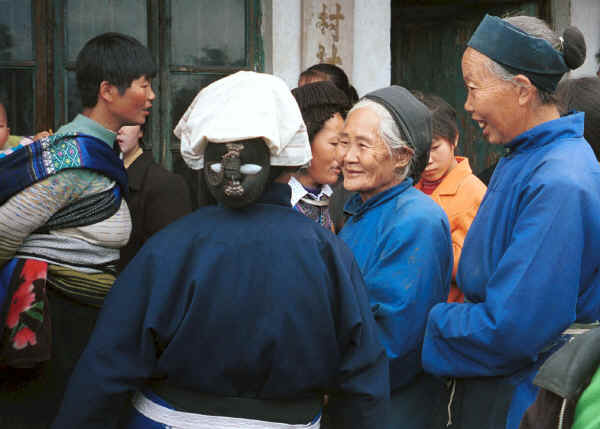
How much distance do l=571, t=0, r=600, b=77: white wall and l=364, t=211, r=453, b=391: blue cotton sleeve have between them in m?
4.09

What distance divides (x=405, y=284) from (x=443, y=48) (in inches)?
175

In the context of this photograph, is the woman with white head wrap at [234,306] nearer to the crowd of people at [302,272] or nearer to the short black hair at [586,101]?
the crowd of people at [302,272]

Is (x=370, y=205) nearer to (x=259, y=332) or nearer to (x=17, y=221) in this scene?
(x=259, y=332)

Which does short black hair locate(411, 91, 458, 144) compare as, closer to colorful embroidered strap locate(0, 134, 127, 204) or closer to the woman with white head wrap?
colorful embroidered strap locate(0, 134, 127, 204)

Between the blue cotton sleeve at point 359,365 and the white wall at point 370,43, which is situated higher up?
the white wall at point 370,43

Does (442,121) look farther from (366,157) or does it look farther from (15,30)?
(15,30)

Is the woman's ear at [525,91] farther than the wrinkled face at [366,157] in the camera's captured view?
No

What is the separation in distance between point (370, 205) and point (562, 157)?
0.68m

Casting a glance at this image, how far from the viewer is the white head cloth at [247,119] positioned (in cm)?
159

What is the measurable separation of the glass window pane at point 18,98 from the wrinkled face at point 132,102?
1.76 meters

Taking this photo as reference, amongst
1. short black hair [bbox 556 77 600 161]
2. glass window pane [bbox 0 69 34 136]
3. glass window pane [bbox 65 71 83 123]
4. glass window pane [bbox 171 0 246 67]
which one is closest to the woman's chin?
short black hair [bbox 556 77 600 161]

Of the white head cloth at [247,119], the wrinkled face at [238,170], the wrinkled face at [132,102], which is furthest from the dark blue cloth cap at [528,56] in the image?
the wrinkled face at [132,102]

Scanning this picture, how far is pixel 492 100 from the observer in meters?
2.05

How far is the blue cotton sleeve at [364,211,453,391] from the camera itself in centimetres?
209
